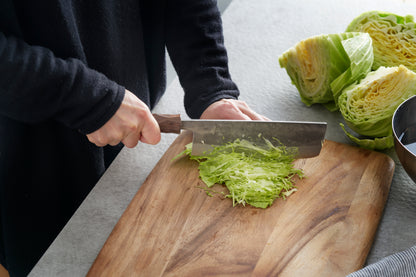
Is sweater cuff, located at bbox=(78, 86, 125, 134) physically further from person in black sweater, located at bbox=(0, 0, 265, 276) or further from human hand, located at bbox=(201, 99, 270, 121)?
human hand, located at bbox=(201, 99, 270, 121)

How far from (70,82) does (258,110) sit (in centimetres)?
64

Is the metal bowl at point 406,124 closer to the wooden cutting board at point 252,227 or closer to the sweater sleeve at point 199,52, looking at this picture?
the wooden cutting board at point 252,227

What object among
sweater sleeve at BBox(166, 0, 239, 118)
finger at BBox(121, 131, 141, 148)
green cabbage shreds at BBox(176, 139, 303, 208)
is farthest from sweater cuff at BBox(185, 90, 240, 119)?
finger at BBox(121, 131, 141, 148)

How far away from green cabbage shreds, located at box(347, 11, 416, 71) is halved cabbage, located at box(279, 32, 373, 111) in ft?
0.19

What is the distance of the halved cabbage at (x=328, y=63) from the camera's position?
4.39 ft

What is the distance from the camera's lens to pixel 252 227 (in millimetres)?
1105

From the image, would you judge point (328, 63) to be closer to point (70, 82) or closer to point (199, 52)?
point (199, 52)

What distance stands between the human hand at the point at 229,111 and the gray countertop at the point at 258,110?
0.16 meters

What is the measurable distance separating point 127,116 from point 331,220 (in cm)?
54

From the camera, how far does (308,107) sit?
1.49 meters

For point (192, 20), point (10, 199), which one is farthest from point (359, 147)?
point (10, 199)

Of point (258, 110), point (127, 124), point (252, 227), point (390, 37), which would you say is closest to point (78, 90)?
point (127, 124)

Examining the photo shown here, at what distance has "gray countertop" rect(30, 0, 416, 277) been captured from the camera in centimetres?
110

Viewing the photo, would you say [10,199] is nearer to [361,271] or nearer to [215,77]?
[215,77]
